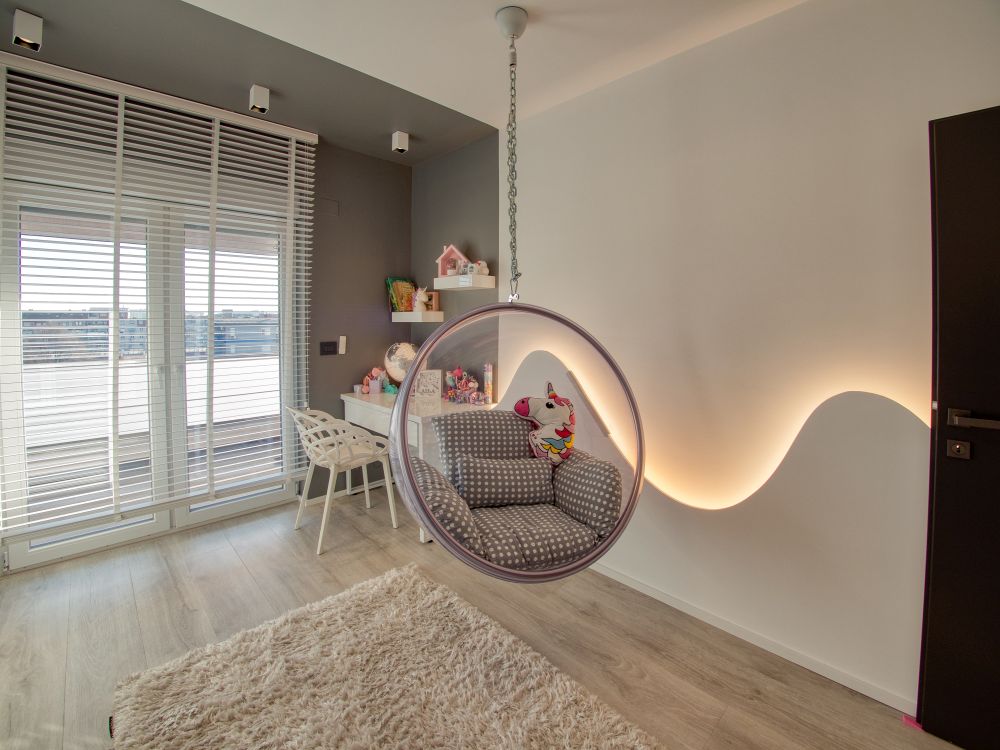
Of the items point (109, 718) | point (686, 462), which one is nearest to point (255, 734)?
point (109, 718)

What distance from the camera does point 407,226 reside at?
400 cm

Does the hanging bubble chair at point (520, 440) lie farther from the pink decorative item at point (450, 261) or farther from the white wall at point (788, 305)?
the pink decorative item at point (450, 261)

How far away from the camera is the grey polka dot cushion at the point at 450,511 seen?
5.11 ft

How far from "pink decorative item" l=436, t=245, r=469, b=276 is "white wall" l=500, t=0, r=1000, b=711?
41.2 inches

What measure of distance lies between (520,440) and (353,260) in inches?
94.2

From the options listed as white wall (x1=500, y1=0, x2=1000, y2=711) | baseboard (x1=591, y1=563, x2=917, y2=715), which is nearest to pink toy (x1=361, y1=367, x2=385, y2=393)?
white wall (x1=500, y1=0, x2=1000, y2=711)

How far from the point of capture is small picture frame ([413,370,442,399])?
168 centimetres

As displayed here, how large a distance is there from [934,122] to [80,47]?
11.4ft

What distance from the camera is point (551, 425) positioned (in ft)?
6.26

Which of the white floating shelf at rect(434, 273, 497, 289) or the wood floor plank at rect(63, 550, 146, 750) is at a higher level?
the white floating shelf at rect(434, 273, 497, 289)

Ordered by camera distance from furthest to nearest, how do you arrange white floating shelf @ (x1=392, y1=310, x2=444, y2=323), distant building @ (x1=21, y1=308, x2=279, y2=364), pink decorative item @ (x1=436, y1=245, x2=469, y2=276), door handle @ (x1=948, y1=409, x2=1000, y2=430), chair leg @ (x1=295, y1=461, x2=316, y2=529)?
white floating shelf @ (x1=392, y1=310, x2=444, y2=323), pink decorative item @ (x1=436, y1=245, x2=469, y2=276), chair leg @ (x1=295, y1=461, x2=316, y2=529), distant building @ (x1=21, y1=308, x2=279, y2=364), door handle @ (x1=948, y1=409, x2=1000, y2=430)

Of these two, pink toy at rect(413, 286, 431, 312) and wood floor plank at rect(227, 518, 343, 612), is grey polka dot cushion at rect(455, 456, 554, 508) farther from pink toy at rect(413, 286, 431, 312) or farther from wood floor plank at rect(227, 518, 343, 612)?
pink toy at rect(413, 286, 431, 312)

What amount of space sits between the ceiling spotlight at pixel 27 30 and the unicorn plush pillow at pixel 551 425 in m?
2.57

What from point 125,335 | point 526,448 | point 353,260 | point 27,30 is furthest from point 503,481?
point 27,30
